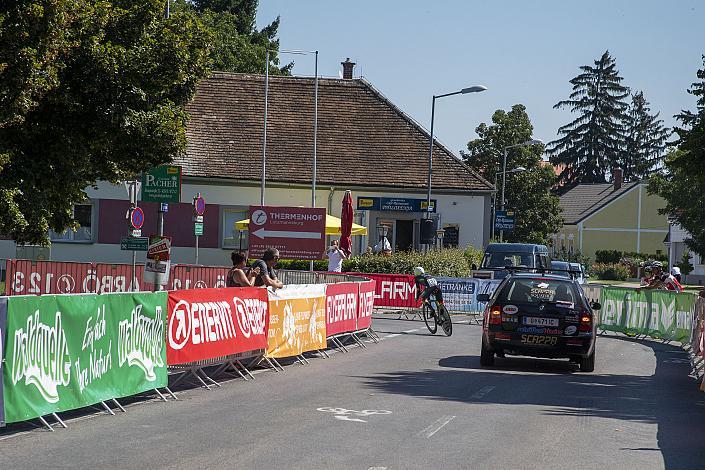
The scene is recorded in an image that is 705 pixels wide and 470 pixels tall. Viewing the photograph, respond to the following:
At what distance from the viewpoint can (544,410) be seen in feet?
44.3

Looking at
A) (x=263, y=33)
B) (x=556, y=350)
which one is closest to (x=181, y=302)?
(x=556, y=350)

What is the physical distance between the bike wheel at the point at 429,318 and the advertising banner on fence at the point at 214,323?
33.8 ft

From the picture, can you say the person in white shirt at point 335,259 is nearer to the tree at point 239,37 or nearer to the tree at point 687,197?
the tree at point 687,197

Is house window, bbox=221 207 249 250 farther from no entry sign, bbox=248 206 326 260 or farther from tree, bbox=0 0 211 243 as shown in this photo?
tree, bbox=0 0 211 243

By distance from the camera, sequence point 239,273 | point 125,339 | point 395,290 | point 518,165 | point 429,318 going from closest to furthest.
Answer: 1. point 125,339
2. point 239,273
3. point 429,318
4. point 395,290
5. point 518,165

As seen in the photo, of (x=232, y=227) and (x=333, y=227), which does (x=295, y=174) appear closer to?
(x=232, y=227)

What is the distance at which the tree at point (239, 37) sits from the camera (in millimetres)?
Answer: 71250

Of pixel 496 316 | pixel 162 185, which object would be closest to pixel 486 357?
pixel 496 316

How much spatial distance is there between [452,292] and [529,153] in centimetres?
4408

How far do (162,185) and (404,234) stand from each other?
28706 mm

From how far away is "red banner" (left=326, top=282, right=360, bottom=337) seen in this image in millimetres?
20969

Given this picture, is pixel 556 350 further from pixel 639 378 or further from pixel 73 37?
pixel 73 37

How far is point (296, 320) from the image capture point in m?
18.8

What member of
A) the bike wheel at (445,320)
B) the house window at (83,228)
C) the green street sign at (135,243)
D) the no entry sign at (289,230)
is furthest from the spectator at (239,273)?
the house window at (83,228)
